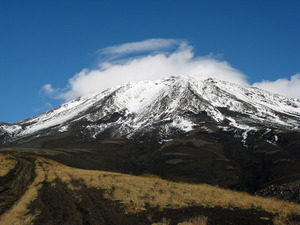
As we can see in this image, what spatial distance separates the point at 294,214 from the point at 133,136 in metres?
183

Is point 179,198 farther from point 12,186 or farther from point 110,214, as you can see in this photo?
point 12,186

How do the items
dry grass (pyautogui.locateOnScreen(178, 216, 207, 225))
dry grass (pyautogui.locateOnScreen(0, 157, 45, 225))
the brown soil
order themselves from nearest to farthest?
1. dry grass (pyautogui.locateOnScreen(178, 216, 207, 225))
2. the brown soil
3. dry grass (pyautogui.locateOnScreen(0, 157, 45, 225))

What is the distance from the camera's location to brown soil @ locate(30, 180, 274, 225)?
661 inches

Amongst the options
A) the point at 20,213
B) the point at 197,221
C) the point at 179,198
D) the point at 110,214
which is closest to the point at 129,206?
the point at 110,214


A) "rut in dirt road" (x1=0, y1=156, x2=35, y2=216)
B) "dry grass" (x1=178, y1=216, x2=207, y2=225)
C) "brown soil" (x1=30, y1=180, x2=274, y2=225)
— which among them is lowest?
"dry grass" (x1=178, y1=216, x2=207, y2=225)

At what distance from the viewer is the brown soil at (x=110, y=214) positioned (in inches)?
661

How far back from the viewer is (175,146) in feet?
539

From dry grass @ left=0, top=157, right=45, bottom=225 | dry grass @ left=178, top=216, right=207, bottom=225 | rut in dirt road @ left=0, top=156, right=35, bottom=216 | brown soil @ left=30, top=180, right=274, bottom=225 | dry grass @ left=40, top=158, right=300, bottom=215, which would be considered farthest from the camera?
rut in dirt road @ left=0, top=156, right=35, bottom=216

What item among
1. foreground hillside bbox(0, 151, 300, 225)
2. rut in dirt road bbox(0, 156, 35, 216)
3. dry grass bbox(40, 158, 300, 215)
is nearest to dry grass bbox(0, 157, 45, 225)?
foreground hillside bbox(0, 151, 300, 225)

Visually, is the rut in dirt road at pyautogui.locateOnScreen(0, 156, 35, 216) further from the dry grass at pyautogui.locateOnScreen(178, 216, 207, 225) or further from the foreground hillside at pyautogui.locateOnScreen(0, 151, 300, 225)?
the dry grass at pyautogui.locateOnScreen(178, 216, 207, 225)

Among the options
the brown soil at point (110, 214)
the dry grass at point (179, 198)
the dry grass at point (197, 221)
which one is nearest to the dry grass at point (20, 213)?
the brown soil at point (110, 214)

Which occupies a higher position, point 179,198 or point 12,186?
point 12,186

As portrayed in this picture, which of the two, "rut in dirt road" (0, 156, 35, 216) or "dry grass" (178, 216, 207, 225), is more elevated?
"rut in dirt road" (0, 156, 35, 216)

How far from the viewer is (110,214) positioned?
18.4 metres
